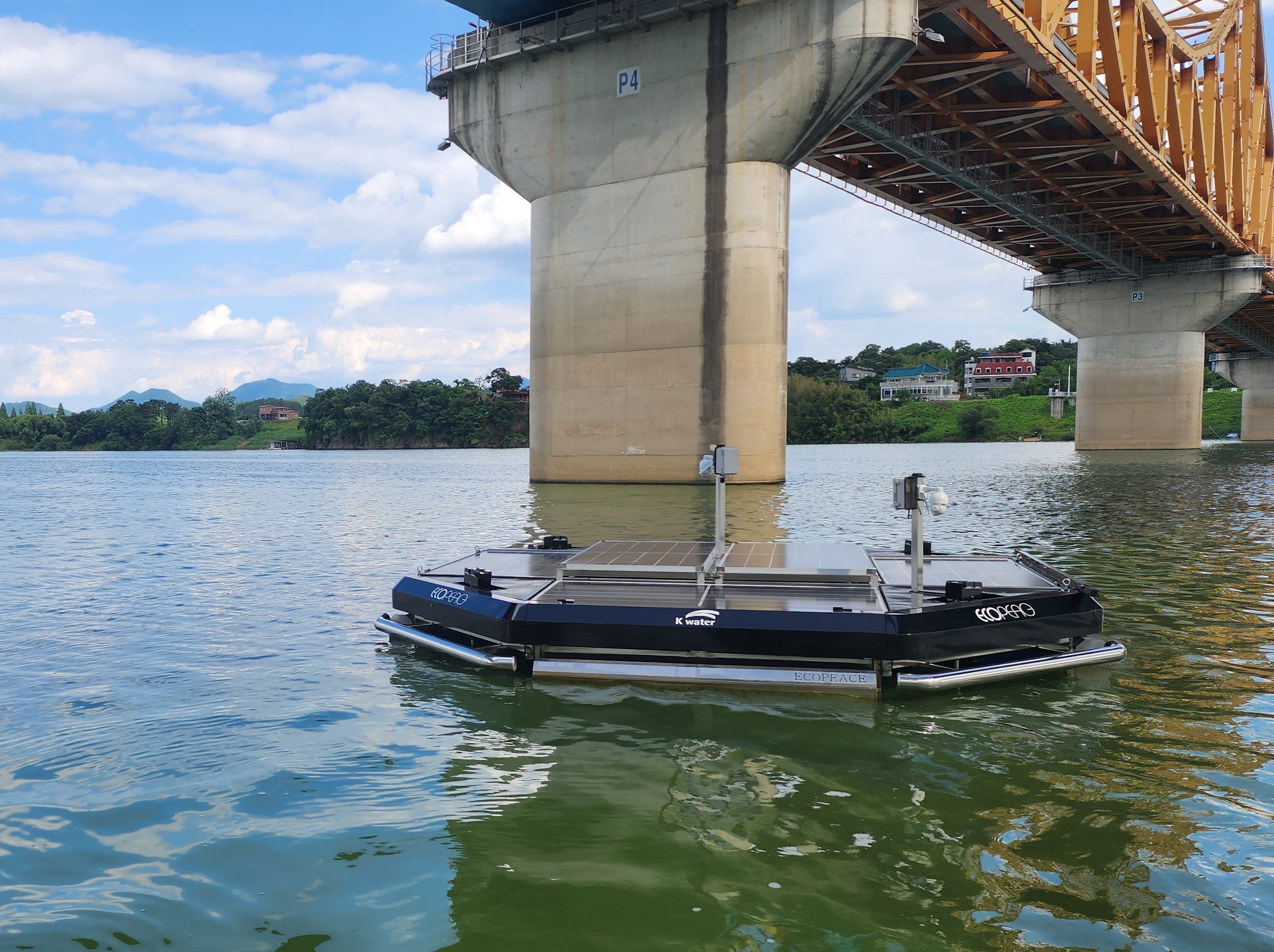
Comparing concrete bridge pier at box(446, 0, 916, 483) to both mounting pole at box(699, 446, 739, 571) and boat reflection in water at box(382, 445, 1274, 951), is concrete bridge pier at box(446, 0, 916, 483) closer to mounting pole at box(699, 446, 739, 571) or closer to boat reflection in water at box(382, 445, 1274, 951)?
mounting pole at box(699, 446, 739, 571)

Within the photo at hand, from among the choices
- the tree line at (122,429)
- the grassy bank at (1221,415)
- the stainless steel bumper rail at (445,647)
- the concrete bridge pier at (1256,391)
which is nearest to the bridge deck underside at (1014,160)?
the stainless steel bumper rail at (445,647)

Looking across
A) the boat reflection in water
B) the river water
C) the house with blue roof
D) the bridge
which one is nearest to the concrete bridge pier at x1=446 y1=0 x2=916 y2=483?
the bridge

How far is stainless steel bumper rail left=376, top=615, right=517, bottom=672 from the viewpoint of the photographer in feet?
28.1

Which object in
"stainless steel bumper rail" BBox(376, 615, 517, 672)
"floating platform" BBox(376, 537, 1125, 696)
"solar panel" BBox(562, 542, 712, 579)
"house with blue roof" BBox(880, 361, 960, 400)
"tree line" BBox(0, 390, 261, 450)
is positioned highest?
"house with blue roof" BBox(880, 361, 960, 400)

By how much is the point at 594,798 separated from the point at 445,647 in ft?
12.3

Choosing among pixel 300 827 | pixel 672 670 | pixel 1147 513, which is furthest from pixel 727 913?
pixel 1147 513

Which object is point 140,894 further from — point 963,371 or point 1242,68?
point 963,371

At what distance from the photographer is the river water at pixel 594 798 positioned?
4.34 meters

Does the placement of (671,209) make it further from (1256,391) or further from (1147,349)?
(1256,391)

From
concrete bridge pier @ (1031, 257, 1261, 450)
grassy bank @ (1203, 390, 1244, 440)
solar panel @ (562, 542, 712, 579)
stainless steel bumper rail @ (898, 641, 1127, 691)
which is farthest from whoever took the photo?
grassy bank @ (1203, 390, 1244, 440)

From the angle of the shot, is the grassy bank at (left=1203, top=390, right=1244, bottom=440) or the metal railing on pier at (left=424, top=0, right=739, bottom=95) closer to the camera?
the metal railing on pier at (left=424, top=0, right=739, bottom=95)

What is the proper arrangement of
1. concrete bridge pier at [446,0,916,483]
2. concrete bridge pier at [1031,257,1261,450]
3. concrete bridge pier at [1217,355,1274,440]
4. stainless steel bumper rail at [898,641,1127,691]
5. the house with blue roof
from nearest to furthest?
stainless steel bumper rail at [898,641,1127,691] < concrete bridge pier at [446,0,916,483] < concrete bridge pier at [1031,257,1261,450] < concrete bridge pier at [1217,355,1274,440] < the house with blue roof

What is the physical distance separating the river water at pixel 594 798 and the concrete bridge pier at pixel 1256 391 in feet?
395

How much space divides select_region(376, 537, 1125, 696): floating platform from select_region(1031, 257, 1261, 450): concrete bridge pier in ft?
225
